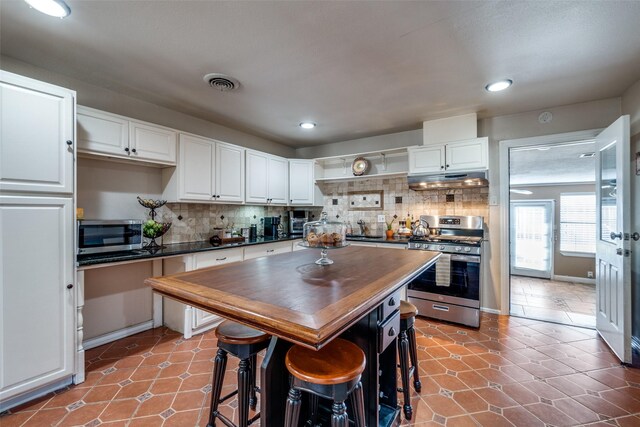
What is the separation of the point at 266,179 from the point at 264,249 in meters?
1.05

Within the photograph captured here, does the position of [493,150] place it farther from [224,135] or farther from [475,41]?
[224,135]

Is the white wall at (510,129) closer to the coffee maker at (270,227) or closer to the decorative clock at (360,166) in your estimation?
the decorative clock at (360,166)

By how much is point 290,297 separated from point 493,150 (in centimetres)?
337

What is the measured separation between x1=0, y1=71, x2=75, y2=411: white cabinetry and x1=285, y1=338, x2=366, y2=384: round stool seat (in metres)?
1.84

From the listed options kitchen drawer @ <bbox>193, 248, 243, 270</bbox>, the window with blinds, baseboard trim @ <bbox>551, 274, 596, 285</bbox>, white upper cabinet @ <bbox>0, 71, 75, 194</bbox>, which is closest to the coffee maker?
kitchen drawer @ <bbox>193, 248, 243, 270</bbox>

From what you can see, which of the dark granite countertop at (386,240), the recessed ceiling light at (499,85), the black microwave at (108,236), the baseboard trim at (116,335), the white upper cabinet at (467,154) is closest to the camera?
the black microwave at (108,236)

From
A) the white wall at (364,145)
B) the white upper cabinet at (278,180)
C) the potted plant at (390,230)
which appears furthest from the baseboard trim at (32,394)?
the white wall at (364,145)

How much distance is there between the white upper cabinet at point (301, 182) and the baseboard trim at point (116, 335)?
7.98 feet

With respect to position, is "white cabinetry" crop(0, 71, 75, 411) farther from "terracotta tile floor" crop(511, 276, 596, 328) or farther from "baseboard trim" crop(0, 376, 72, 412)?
"terracotta tile floor" crop(511, 276, 596, 328)

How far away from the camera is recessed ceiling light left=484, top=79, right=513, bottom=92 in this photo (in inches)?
93.5

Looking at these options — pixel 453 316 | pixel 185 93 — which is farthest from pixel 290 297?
pixel 453 316

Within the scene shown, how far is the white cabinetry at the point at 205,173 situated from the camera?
2.91 m

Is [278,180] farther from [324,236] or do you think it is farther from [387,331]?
[387,331]

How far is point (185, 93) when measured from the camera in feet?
8.63
